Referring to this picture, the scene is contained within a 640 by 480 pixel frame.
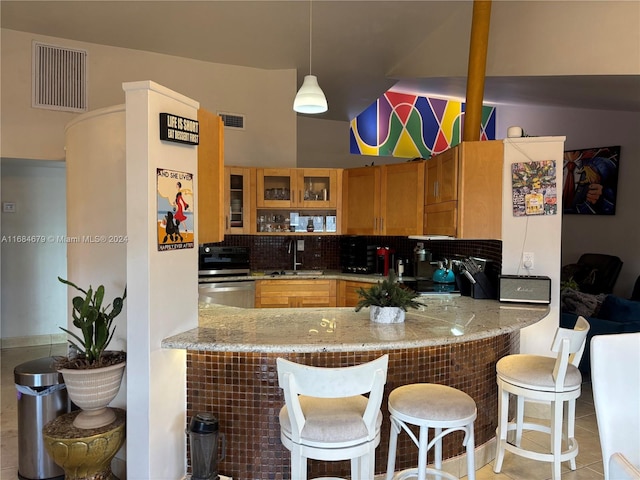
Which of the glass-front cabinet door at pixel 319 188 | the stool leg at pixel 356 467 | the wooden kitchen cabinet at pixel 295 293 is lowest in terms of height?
the stool leg at pixel 356 467

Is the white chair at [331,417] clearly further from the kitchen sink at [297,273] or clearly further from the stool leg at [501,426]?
the kitchen sink at [297,273]

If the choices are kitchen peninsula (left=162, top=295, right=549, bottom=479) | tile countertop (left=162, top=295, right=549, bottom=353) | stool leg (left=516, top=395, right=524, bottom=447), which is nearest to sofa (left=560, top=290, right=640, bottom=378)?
stool leg (left=516, top=395, right=524, bottom=447)

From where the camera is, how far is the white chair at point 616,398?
1.56 m

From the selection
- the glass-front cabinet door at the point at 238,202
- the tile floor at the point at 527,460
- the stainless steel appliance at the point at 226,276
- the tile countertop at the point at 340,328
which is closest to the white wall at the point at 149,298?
the tile countertop at the point at 340,328

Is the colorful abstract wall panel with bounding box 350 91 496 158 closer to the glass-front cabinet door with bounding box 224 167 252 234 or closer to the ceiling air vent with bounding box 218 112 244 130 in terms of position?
the ceiling air vent with bounding box 218 112 244 130

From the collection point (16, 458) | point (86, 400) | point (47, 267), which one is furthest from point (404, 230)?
point (47, 267)

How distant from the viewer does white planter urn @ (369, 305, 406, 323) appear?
263cm

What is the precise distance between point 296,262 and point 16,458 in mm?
3640

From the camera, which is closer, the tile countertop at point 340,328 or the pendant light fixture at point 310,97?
the tile countertop at point 340,328

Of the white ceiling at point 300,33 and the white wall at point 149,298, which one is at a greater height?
the white ceiling at point 300,33

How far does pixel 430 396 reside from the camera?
2225 millimetres

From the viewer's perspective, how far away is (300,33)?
4719 mm

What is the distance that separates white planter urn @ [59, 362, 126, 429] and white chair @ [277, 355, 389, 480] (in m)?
0.94

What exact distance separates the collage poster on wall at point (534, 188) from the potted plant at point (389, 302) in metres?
1.33
